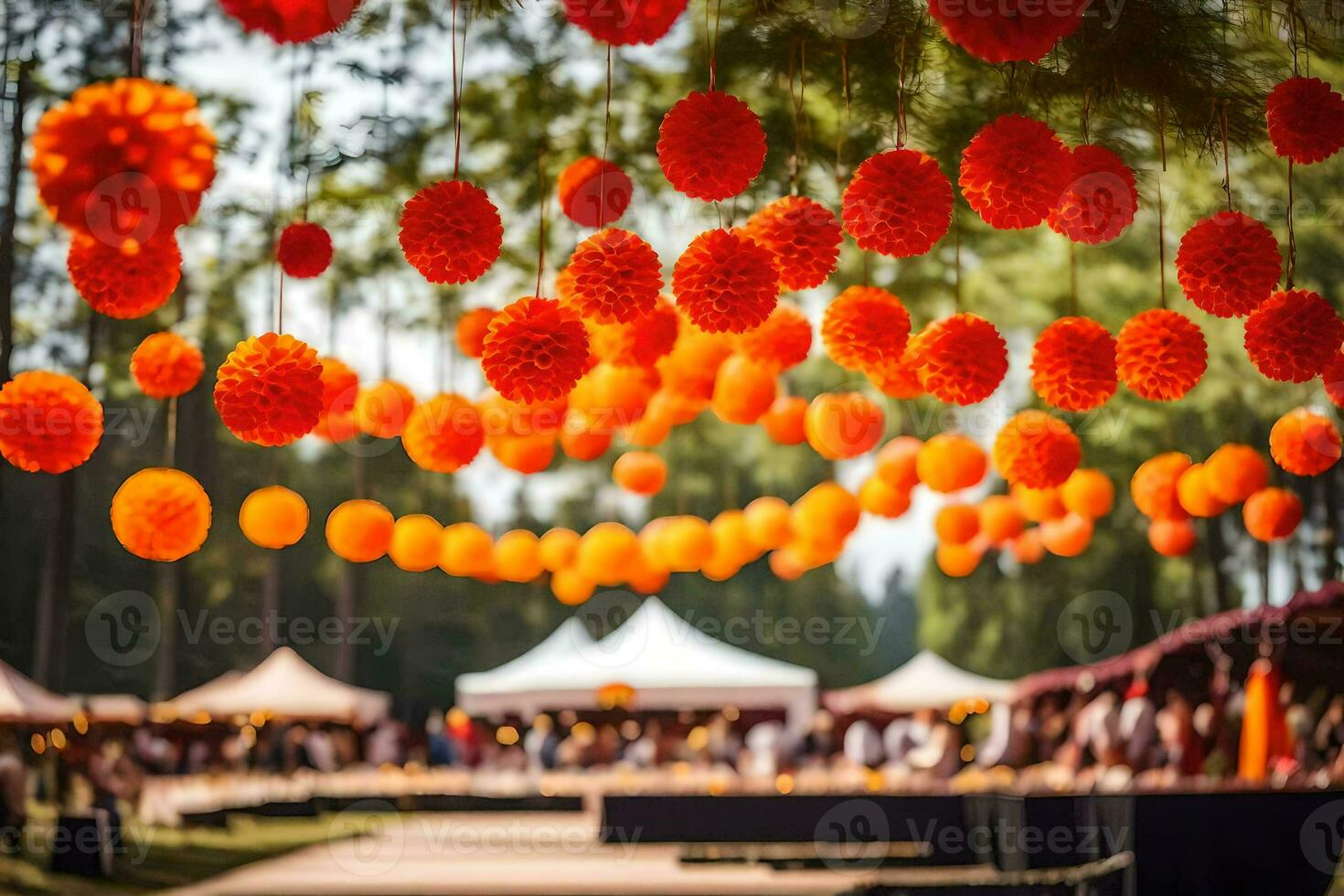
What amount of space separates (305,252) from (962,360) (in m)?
2.12

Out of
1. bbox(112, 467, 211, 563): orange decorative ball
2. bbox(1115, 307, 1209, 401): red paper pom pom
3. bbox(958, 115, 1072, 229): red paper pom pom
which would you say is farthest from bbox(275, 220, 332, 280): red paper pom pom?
bbox(1115, 307, 1209, 401): red paper pom pom

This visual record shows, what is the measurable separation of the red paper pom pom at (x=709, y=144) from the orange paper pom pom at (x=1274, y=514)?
3.81m

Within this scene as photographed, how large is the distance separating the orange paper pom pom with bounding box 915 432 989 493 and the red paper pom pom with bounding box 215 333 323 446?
3318 mm

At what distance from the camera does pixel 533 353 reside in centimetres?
386

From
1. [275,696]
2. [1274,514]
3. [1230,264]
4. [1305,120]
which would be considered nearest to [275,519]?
[1230,264]

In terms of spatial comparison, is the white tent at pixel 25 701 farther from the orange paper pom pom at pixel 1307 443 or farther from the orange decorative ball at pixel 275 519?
the orange paper pom pom at pixel 1307 443

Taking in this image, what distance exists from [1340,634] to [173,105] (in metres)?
7.63

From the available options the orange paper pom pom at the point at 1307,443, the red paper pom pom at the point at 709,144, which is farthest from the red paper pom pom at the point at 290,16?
the orange paper pom pom at the point at 1307,443

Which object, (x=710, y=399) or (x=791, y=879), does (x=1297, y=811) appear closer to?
(x=710, y=399)

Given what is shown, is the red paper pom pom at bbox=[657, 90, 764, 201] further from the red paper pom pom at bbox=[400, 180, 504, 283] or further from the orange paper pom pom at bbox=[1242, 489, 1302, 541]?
the orange paper pom pom at bbox=[1242, 489, 1302, 541]

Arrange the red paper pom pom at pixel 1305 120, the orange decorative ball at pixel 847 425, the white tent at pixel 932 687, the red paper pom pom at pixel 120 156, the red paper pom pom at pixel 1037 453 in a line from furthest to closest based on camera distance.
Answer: the white tent at pixel 932 687 < the orange decorative ball at pixel 847 425 < the red paper pom pom at pixel 1037 453 < the red paper pom pom at pixel 1305 120 < the red paper pom pom at pixel 120 156

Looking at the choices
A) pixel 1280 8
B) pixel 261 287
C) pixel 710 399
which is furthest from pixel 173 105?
pixel 261 287

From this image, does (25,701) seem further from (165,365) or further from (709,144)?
(709,144)

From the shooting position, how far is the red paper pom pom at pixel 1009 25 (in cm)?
316
